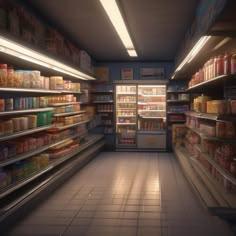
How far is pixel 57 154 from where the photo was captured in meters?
6.28

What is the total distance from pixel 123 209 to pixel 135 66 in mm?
7046

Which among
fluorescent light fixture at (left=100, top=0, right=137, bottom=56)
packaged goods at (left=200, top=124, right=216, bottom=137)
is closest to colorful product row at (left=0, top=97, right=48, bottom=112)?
fluorescent light fixture at (left=100, top=0, right=137, bottom=56)

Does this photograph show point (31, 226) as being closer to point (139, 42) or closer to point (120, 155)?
point (139, 42)

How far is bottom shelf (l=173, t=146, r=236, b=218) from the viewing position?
3.93m

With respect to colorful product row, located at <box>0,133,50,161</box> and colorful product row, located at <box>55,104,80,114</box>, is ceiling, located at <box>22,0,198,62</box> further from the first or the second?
colorful product row, located at <box>0,133,50,161</box>

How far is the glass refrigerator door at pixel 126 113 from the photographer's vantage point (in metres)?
10.8

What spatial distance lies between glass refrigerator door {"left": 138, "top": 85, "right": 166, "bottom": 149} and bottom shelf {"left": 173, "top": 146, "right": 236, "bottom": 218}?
412cm

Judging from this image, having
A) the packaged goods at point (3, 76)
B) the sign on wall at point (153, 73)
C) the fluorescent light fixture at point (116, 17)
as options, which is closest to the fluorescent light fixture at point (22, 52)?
the packaged goods at point (3, 76)

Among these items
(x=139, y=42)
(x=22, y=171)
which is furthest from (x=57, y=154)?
(x=139, y=42)

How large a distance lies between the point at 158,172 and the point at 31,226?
12.6 feet

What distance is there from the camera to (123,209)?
455cm

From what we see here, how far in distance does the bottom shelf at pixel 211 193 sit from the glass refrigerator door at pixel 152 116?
13.5 ft

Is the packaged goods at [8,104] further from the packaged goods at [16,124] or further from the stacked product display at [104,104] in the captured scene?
the stacked product display at [104,104]

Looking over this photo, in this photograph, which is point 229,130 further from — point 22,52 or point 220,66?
point 22,52
